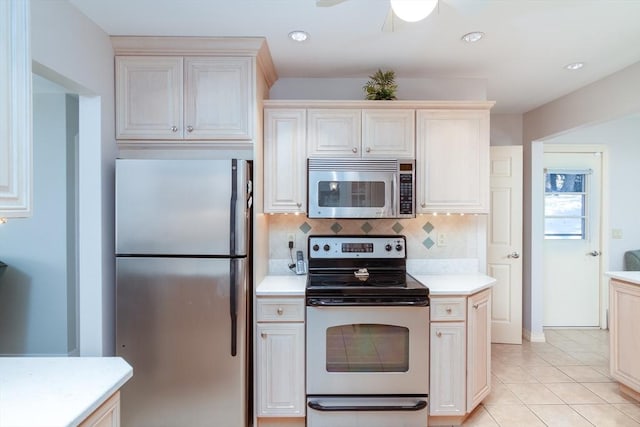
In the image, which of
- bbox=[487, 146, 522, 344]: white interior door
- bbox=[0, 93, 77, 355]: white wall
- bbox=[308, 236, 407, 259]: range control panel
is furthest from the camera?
bbox=[487, 146, 522, 344]: white interior door

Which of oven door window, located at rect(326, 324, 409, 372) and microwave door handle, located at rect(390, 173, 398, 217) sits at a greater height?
microwave door handle, located at rect(390, 173, 398, 217)

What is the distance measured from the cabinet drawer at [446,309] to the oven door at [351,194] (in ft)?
2.17

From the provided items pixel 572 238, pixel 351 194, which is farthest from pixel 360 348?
pixel 572 238

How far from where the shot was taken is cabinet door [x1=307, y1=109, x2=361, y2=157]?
98.7 inches

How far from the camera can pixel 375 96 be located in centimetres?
255

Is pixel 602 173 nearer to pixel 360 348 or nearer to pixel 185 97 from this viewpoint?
pixel 360 348

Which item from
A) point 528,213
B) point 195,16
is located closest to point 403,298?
point 195,16

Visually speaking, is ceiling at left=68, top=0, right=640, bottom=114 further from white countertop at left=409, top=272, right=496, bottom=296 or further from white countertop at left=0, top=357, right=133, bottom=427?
white countertop at left=0, top=357, right=133, bottom=427

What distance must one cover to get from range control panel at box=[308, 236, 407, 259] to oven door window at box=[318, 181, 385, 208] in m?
0.32

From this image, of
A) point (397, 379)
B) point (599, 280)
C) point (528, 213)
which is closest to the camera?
point (397, 379)

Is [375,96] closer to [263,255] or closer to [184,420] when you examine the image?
[263,255]

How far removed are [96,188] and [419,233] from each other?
2.32m

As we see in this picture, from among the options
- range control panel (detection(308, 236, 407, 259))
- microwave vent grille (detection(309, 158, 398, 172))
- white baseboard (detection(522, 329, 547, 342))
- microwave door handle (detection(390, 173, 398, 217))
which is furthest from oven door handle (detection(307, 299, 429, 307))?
white baseboard (detection(522, 329, 547, 342))

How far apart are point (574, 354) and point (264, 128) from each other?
12.0 ft
